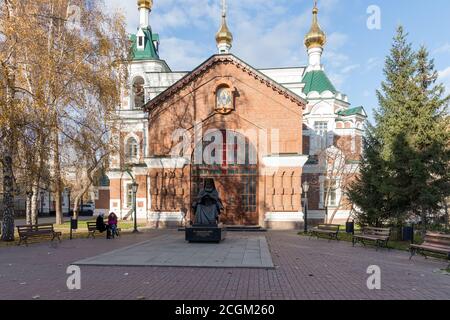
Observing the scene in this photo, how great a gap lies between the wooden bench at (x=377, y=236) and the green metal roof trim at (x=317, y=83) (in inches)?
924

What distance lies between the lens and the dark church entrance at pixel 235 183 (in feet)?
74.4

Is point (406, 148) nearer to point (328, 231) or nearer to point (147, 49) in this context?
point (328, 231)

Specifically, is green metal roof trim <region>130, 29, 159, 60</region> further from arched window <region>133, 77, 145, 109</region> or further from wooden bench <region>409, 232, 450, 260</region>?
wooden bench <region>409, 232, 450, 260</region>

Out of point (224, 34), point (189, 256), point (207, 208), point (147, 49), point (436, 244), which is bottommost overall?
point (189, 256)

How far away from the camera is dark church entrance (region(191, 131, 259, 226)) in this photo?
74.4 ft

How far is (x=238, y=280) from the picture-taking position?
7719mm

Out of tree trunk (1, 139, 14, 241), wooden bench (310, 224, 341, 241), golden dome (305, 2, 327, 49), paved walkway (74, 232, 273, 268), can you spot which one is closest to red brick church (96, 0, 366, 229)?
wooden bench (310, 224, 341, 241)

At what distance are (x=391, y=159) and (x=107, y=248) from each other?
13.9 meters

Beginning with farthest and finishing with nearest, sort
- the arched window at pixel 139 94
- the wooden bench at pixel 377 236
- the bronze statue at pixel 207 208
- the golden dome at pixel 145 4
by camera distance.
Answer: the golden dome at pixel 145 4, the arched window at pixel 139 94, the bronze statue at pixel 207 208, the wooden bench at pixel 377 236

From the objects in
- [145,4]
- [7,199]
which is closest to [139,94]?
[145,4]

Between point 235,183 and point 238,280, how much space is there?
15.2 metres

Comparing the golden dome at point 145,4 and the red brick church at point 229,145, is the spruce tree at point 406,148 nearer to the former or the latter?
the red brick church at point 229,145

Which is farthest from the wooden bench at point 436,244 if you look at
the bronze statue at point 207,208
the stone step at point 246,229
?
the stone step at point 246,229

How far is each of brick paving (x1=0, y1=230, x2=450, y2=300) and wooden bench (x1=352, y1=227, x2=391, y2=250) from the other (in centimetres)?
177
